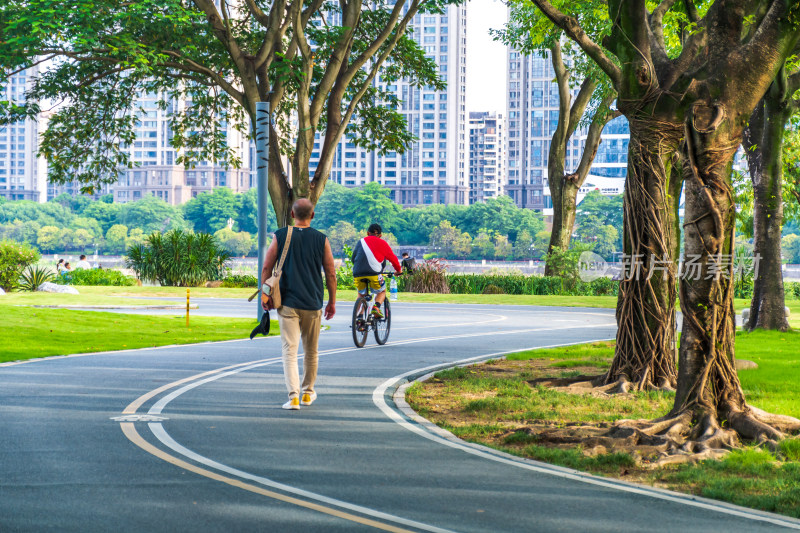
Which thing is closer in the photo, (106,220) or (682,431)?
(682,431)

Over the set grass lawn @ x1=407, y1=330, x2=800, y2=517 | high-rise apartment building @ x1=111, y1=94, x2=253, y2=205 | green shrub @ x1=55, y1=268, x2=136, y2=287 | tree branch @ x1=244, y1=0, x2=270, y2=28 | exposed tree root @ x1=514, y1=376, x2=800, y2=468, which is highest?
high-rise apartment building @ x1=111, y1=94, x2=253, y2=205

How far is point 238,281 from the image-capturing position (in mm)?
40500

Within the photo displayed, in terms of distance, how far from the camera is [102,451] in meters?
6.98

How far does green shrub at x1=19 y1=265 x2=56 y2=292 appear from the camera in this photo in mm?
34812

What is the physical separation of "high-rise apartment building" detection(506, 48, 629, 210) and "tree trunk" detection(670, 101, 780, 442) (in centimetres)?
16809

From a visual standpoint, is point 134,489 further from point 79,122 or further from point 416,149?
point 416,149

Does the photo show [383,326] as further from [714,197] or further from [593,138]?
[593,138]

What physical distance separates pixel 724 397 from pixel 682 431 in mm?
544

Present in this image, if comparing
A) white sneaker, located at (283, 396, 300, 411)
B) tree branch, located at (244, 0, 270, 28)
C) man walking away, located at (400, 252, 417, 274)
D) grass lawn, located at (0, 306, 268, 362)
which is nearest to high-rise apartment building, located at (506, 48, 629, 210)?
tree branch, located at (244, 0, 270, 28)

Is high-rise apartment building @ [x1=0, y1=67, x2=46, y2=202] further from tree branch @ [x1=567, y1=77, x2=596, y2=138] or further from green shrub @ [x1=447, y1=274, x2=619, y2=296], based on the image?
tree branch @ [x1=567, y1=77, x2=596, y2=138]

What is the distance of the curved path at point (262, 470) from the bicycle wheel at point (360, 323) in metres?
3.50

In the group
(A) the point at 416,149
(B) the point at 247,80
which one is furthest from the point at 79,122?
(A) the point at 416,149

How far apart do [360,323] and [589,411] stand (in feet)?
22.1

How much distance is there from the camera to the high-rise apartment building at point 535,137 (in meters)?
176
